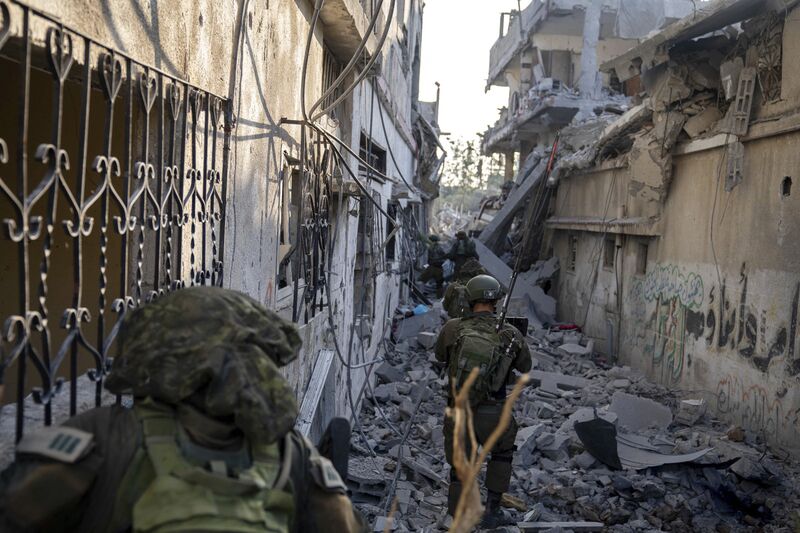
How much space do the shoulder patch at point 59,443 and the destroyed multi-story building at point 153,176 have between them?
15.8 inches

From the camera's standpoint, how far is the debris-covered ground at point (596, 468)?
6215mm

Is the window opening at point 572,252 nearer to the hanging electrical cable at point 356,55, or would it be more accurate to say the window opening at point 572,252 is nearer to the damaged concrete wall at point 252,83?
the damaged concrete wall at point 252,83

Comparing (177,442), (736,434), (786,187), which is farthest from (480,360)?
(177,442)

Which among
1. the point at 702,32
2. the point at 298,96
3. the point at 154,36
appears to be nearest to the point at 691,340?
the point at 702,32

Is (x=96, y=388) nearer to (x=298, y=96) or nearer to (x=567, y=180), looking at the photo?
(x=298, y=96)

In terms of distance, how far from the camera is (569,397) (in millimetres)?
10281

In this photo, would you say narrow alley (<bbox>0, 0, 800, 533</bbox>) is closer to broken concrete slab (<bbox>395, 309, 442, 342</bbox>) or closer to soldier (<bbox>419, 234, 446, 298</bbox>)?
broken concrete slab (<bbox>395, 309, 442, 342</bbox>)

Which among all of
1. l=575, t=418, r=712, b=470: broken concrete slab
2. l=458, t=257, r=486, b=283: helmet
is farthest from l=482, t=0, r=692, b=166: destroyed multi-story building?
l=575, t=418, r=712, b=470: broken concrete slab

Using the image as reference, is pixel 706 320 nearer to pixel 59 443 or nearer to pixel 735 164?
pixel 735 164

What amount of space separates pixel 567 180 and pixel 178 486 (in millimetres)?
15779

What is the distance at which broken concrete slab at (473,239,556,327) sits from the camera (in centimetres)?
1619

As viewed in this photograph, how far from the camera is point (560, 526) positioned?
5.95m

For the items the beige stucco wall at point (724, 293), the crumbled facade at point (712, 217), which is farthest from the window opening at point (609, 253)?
Result: the beige stucco wall at point (724, 293)

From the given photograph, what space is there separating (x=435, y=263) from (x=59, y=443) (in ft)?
52.1
